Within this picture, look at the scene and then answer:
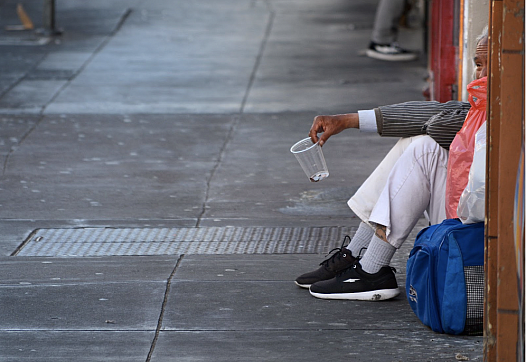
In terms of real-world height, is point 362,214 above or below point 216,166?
above

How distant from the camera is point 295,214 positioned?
602cm

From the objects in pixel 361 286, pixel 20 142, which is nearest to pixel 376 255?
pixel 361 286

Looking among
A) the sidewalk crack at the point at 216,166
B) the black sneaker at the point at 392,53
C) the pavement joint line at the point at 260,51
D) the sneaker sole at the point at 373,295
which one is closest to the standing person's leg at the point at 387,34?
the black sneaker at the point at 392,53

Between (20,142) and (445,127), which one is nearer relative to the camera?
(445,127)

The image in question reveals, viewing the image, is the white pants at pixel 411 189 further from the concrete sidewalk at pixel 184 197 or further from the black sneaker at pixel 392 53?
the black sneaker at pixel 392 53

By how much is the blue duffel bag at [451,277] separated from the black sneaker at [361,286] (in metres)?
0.37

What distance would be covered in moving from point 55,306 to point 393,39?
30.9 feet

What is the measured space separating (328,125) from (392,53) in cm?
853

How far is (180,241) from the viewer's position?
5438 millimetres

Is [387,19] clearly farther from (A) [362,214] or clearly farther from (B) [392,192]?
(B) [392,192]

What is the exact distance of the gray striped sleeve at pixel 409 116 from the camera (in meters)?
4.22

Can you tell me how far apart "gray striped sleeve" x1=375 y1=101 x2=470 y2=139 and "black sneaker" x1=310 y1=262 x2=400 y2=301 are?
2.03 feet

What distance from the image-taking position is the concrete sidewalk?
384 cm

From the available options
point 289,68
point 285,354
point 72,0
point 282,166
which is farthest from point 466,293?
point 72,0
